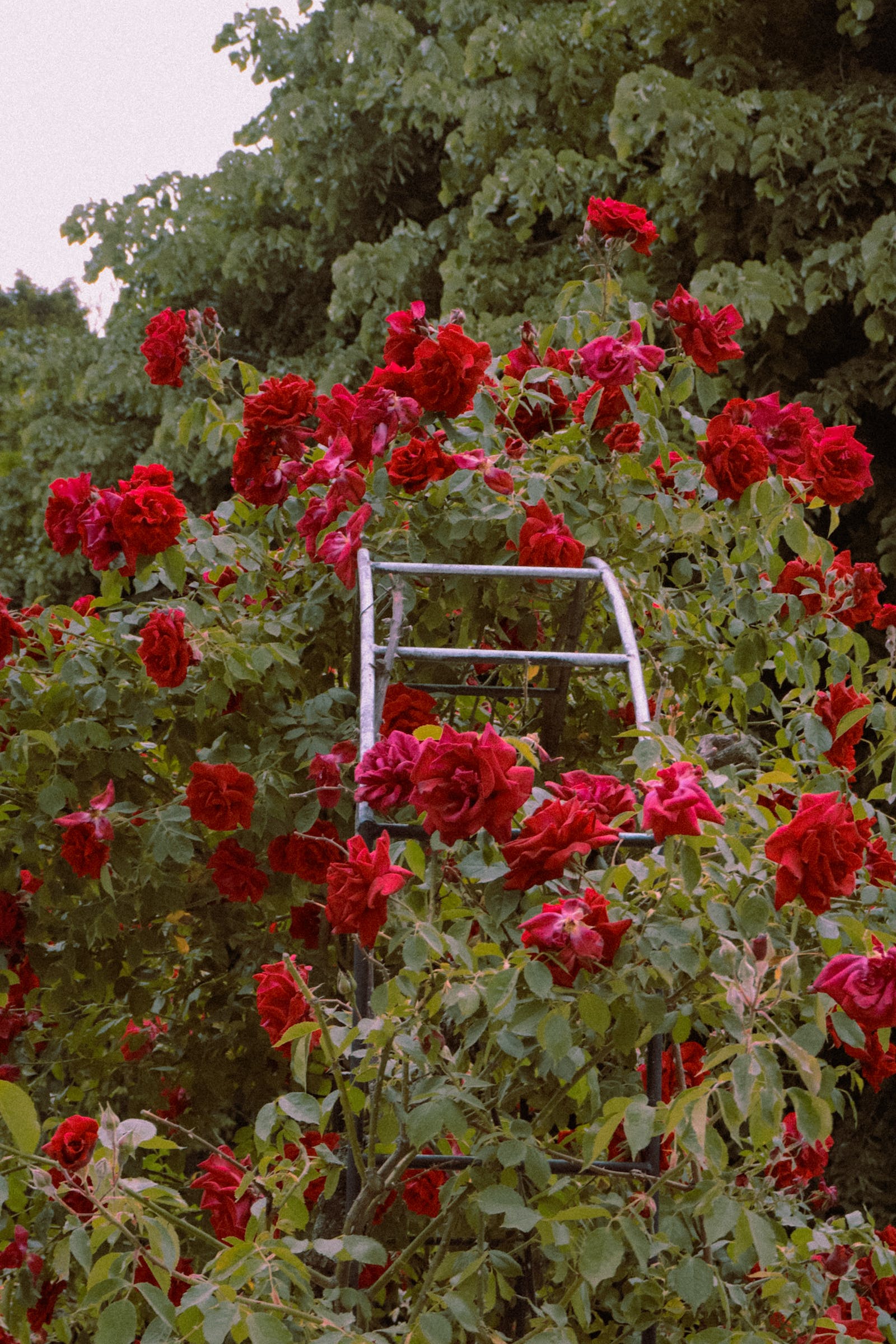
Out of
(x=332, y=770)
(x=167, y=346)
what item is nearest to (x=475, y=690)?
(x=332, y=770)

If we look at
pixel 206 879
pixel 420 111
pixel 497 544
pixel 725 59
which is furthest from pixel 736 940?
pixel 420 111

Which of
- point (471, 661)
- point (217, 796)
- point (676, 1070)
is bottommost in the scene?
point (676, 1070)

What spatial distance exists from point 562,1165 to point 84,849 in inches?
34.0

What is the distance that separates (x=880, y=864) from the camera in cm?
158

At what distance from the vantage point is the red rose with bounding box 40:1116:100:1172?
1050mm

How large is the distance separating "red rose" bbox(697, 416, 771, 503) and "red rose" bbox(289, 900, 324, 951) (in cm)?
94

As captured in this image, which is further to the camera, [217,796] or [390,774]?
[217,796]

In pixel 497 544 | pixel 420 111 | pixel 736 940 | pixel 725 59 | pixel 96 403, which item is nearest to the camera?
pixel 736 940

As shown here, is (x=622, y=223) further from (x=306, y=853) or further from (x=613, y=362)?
(x=306, y=853)

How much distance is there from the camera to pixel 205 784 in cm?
169

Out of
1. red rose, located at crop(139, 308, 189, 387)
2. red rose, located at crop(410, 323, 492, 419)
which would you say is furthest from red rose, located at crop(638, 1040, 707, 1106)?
red rose, located at crop(139, 308, 189, 387)

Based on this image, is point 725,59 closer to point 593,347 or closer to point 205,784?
point 593,347

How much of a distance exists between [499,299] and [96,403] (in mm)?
3843

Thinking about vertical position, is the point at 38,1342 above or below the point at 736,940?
below
